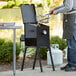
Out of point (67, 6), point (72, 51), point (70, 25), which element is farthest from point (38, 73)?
point (67, 6)

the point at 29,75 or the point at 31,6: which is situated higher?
the point at 31,6

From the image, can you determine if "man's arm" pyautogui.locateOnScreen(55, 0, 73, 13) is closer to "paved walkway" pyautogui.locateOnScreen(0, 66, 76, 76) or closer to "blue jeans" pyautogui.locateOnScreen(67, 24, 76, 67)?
"blue jeans" pyautogui.locateOnScreen(67, 24, 76, 67)

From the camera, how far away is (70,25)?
21.9 ft

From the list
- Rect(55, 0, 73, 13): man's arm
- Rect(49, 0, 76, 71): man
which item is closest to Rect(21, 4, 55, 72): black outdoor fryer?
Rect(49, 0, 76, 71): man

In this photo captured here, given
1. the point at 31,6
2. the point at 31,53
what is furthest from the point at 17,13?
the point at 31,6

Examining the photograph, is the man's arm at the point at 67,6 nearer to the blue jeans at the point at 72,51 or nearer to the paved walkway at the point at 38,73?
the blue jeans at the point at 72,51

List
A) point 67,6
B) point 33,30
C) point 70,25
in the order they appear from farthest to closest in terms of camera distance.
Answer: point 33,30 < point 70,25 < point 67,6

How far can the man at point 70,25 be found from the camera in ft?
21.2

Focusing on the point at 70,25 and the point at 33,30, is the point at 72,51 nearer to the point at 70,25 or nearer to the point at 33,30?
the point at 70,25

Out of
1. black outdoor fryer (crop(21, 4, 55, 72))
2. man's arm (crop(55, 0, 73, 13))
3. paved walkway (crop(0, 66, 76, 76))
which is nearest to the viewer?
man's arm (crop(55, 0, 73, 13))

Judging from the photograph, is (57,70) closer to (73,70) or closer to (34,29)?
(73,70)

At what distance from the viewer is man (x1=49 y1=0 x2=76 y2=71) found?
6.48 metres

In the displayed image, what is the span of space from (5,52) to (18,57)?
53 centimetres

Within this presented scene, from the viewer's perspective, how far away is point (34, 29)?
22.2ft
